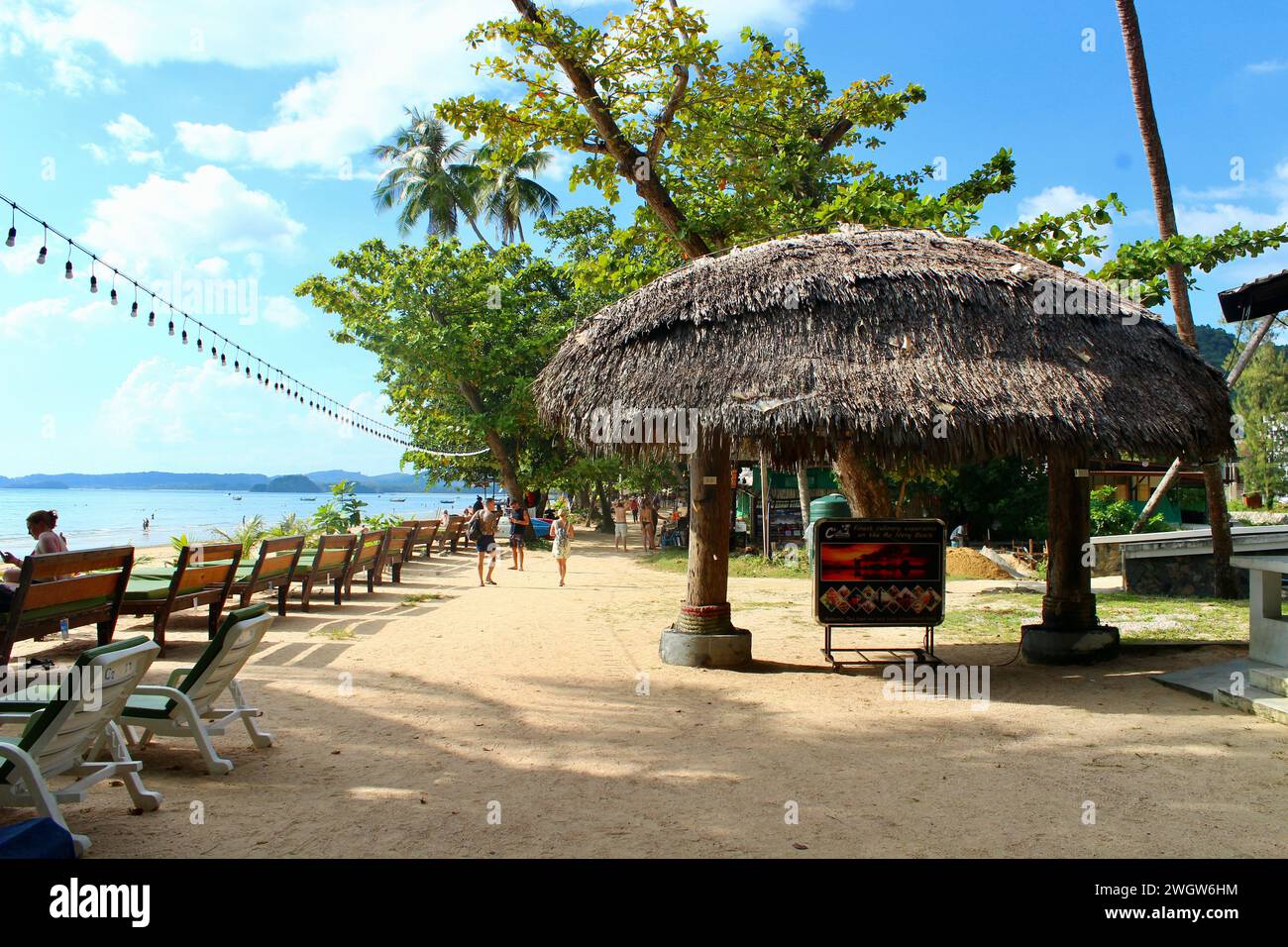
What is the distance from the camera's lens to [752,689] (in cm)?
817

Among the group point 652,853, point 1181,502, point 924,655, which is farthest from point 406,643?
point 1181,502

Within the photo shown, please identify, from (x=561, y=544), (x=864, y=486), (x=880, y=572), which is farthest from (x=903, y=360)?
(x=561, y=544)

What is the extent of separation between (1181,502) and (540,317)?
22.2 m

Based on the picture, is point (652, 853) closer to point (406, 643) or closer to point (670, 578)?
point (406, 643)

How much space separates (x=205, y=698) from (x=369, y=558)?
368 inches

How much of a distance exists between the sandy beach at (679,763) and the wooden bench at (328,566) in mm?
1885

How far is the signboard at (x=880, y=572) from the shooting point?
29.7 ft

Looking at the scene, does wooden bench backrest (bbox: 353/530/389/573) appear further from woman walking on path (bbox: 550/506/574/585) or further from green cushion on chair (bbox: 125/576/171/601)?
green cushion on chair (bbox: 125/576/171/601)

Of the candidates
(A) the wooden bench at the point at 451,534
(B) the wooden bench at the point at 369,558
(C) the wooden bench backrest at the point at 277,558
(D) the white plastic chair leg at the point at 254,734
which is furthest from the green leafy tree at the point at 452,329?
(D) the white plastic chair leg at the point at 254,734

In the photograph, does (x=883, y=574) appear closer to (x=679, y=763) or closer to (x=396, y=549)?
(x=679, y=763)

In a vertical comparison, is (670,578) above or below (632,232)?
below

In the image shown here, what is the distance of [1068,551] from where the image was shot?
9.33m

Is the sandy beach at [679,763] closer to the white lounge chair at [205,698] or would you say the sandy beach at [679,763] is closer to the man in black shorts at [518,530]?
the white lounge chair at [205,698]

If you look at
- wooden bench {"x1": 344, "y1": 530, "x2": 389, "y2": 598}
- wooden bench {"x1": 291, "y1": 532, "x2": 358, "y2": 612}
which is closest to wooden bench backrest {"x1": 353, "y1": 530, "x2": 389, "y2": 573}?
wooden bench {"x1": 344, "y1": 530, "x2": 389, "y2": 598}
